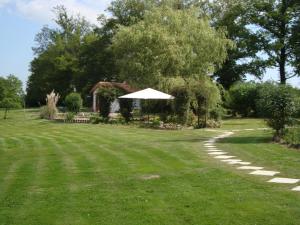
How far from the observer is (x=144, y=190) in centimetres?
718

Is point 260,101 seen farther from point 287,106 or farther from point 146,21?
point 146,21

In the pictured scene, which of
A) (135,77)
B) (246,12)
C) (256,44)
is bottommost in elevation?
(135,77)

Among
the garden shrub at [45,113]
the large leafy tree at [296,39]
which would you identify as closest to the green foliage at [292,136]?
the garden shrub at [45,113]

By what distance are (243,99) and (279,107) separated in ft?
64.7

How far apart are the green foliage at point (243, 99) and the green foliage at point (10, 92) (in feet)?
53.7

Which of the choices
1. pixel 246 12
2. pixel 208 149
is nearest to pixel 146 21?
pixel 246 12

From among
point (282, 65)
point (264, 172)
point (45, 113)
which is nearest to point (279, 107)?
point (264, 172)

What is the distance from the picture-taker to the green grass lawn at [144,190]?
5.70 m

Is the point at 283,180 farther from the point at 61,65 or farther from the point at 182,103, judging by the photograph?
the point at 61,65

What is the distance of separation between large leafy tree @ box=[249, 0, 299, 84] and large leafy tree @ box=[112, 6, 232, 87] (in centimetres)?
777

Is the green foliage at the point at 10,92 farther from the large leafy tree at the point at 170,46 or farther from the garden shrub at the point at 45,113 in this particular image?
the large leafy tree at the point at 170,46

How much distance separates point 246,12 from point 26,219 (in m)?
37.6

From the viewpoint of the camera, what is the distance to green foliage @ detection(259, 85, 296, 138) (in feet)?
46.1

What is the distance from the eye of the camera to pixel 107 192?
23.3ft
